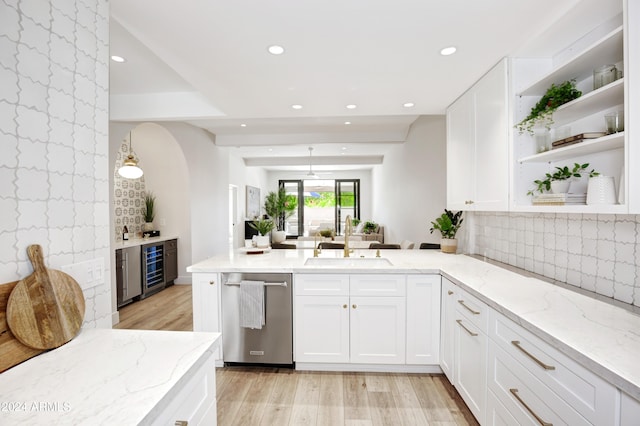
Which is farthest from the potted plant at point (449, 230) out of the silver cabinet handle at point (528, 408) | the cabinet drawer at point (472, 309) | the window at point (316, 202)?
the window at point (316, 202)

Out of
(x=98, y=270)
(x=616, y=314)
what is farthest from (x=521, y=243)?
(x=98, y=270)

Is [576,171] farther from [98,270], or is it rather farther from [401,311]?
[98,270]

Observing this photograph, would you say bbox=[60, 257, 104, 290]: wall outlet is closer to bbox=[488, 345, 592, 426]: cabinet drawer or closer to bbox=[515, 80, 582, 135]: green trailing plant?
bbox=[488, 345, 592, 426]: cabinet drawer

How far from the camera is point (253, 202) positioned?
30.7 ft

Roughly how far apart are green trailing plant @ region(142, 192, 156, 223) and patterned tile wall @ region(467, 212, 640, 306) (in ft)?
17.3

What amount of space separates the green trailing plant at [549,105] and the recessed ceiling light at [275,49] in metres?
1.60

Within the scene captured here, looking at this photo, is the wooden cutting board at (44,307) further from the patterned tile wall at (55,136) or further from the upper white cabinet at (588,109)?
the upper white cabinet at (588,109)

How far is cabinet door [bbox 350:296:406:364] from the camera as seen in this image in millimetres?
2436

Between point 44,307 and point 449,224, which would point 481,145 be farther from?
point 44,307

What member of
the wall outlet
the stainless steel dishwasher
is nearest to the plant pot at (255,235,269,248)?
the stainless steel dishwasher

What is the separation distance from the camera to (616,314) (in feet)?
4.45

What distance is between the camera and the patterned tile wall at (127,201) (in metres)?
4.81

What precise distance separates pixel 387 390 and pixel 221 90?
2786 millimetres

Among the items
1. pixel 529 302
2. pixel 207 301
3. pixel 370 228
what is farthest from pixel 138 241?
pixel 370 228
